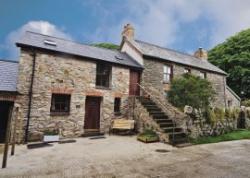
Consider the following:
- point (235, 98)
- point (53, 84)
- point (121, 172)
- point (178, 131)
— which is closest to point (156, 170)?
point (121, 172)

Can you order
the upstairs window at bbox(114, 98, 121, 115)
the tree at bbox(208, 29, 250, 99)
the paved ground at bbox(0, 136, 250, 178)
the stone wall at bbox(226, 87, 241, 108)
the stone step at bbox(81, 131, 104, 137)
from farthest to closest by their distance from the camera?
the tree at bbox(208, 29, 250, 99), the stone wall at bbox(226, 87, 241, 108), the upstairs window at bbox(114, 98, 121, 115), the stone step at bbox(81, 131, 104, 137), the paved ground at bbox(0, 136, 250, 178)

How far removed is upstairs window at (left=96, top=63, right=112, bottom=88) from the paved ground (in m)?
4.81

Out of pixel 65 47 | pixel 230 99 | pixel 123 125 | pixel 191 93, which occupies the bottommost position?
pixel 123 125

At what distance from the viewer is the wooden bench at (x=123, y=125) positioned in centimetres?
1115

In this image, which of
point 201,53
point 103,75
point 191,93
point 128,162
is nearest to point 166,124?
point 191,93

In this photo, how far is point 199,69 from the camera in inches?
674

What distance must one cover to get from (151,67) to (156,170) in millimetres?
9816

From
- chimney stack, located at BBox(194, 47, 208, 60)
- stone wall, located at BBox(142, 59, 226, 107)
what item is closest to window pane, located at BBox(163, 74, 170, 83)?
stone wall, located at BBox(142, 59, 226, 107)

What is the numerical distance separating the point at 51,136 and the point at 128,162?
16.6 ft

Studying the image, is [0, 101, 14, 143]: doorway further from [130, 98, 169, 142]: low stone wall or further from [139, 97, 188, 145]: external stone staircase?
[139, 97, 188, 145]: external stone staircase

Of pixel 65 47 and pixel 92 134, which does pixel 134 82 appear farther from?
pixel 65 47

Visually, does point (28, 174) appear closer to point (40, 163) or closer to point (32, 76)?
point (40, 163)

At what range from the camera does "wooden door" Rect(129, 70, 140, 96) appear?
13.1m

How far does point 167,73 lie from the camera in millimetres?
14875
